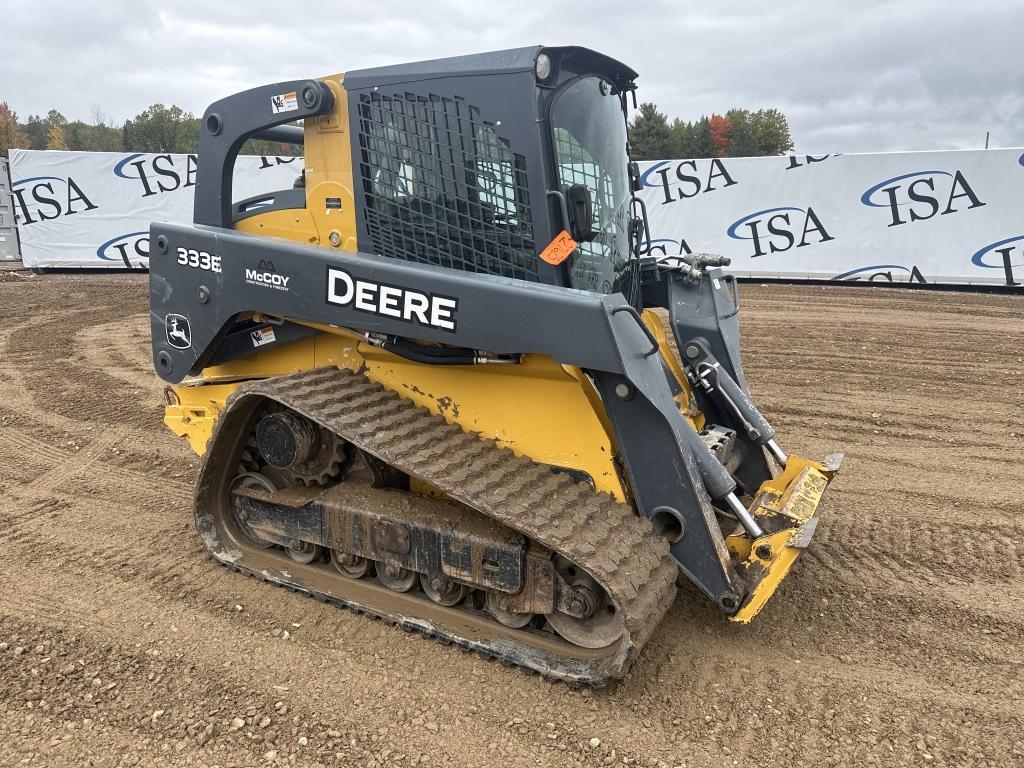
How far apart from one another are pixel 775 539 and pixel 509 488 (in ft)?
3.92

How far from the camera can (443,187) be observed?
326 cm

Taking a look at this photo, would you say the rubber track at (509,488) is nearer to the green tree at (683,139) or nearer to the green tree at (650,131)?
the green tree at (650,131)

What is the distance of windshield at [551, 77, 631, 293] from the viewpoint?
3.19 metres

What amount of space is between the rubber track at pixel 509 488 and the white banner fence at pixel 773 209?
14.0 metres

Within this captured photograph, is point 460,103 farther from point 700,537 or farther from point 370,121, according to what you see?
point 700,537

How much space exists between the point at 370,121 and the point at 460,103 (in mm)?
486

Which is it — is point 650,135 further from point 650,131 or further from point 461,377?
point 461,377

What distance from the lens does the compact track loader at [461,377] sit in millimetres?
2971

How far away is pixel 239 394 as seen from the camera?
136 inches

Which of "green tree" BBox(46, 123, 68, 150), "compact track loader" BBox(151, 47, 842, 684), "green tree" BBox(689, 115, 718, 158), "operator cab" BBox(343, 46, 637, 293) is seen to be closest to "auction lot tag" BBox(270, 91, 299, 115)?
"compact track loader" BBox(151, 47, 842, 684)

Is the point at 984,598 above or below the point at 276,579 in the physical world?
below

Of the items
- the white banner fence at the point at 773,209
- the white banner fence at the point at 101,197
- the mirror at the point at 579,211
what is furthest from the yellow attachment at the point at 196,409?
the white banner fence at the point at 101,197

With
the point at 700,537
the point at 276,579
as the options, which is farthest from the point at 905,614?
the point at 276,579

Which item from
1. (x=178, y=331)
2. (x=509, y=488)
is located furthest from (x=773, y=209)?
(x=509, y=488)
